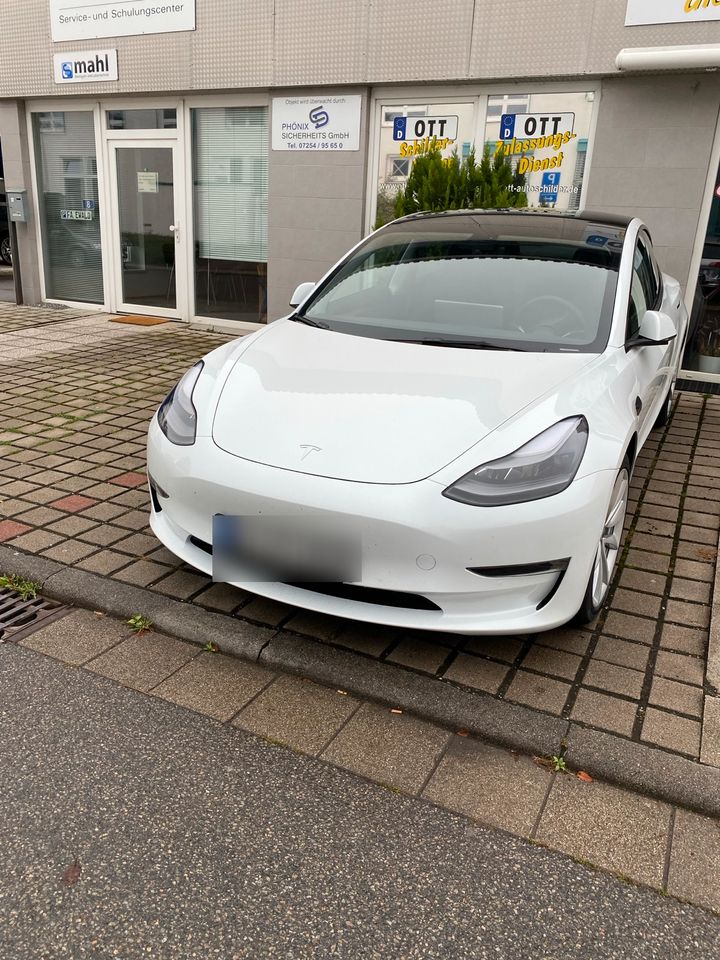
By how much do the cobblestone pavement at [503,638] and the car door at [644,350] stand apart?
0.64m

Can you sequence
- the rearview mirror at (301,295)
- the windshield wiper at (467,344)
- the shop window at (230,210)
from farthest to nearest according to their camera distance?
the shop window at (230,210), the rearview mirror at (301,295), the windshield wiper at (467,344)

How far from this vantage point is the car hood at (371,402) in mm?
2762

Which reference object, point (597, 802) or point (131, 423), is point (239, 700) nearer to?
point (597, 802)

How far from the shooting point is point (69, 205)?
10.8 m

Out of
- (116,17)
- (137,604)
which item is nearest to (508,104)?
(116,17)

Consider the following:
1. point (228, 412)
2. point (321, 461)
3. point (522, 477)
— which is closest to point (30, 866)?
point (321, 461)

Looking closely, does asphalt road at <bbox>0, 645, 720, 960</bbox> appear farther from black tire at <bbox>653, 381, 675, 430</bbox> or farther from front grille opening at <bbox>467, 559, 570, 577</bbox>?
black tire at <bbox>653, 381, 675, 430</bbox>

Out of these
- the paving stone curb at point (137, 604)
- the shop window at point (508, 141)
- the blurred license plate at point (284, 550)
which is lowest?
the paving stone curb at point (137, 604)

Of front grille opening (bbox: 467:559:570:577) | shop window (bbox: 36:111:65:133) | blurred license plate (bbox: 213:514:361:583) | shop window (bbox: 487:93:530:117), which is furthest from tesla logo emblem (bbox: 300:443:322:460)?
shop window (bbox: 36:111:65:133)

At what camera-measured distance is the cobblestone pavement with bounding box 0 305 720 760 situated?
2871 millimetres

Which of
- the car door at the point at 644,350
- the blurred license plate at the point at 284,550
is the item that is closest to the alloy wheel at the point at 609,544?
the car door at the point at 644,350

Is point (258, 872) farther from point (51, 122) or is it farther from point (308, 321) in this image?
point (51, 122)

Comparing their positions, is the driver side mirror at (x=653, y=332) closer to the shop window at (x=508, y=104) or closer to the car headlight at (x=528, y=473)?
the car headlight at (x=528, y=473)

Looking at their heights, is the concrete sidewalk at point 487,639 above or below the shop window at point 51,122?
below
